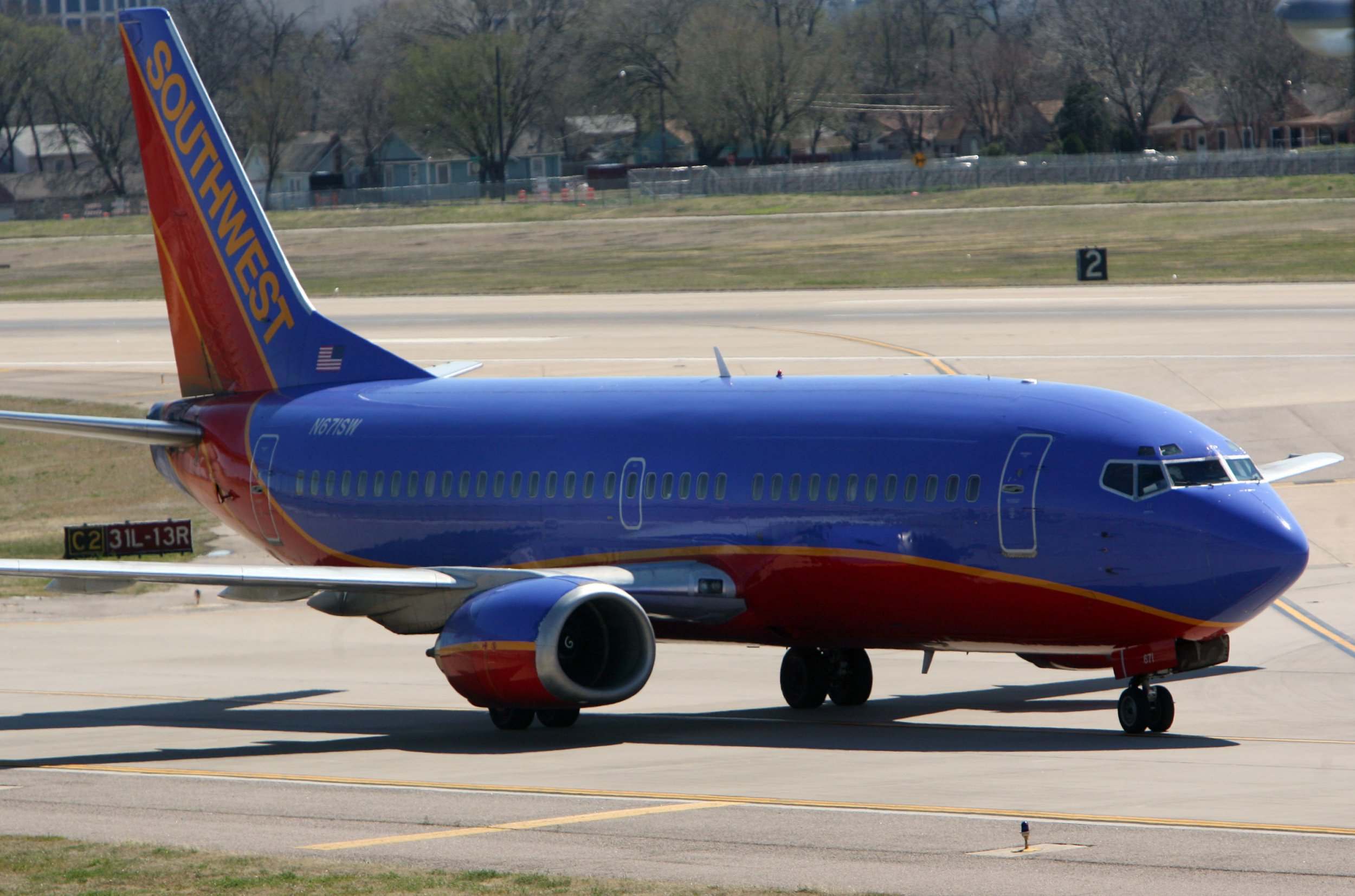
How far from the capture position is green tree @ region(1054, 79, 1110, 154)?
166m

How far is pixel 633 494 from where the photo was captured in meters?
24.5

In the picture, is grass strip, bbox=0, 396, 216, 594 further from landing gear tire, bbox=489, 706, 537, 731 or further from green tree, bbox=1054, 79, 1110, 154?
green tree, bbox=1054, 79, 1110, 154

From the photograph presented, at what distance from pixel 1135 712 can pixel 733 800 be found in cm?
629

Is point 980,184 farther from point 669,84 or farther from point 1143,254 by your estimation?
point 669,84

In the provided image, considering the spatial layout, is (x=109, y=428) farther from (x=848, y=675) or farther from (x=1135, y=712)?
(x=1135, y=712)

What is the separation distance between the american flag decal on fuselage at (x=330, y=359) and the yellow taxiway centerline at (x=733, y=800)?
10.6 metres

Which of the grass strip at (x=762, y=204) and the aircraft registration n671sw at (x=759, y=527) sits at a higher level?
the grass strip at (x=762, y=204)

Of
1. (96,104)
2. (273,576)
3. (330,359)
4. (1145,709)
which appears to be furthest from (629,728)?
(96,104)

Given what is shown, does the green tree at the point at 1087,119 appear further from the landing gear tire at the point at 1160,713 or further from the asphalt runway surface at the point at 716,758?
the landing gear tire at the point at 1160,713

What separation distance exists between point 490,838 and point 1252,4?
6621 inches

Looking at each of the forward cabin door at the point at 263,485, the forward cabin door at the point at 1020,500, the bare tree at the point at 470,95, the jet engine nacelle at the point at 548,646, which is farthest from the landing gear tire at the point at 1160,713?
the bare tree at the point at 470,95

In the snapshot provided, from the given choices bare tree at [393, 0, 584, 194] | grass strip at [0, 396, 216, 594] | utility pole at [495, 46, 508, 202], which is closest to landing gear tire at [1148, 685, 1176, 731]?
grass strip at [0, 396, 216, 594]

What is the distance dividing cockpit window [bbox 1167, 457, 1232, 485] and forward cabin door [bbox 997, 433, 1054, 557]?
1489mm

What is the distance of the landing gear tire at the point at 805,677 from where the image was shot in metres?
24.9
